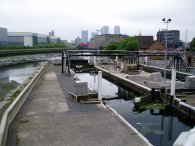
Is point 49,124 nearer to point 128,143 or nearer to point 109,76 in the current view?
point 128,143

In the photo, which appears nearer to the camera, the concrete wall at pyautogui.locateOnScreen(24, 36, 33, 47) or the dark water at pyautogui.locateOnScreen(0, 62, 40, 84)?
the dark water at pyautogui.locateOnScreen(0, 62, 40, 84)

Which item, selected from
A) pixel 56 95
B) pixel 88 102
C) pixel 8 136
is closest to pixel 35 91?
pixel 56 95

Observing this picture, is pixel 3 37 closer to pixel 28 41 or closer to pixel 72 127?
pixel 28 41

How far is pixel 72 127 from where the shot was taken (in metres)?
12.2

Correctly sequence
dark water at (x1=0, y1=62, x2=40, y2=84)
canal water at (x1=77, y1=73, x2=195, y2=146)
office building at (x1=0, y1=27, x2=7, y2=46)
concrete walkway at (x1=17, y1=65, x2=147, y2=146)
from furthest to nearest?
office building at (x1=0, y1=27, x2=7, y2=46)
dark water at (x1=0, y1=62, x2=40, y2=84)
canal water at (x1=77, y1=73, x2=195, y2=146)
concrete walkway at (x1=17, y1=65, x2=147, y2=146)

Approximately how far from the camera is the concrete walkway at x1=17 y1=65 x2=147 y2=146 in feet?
34.2

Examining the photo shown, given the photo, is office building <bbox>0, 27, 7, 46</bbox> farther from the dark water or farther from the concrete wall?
the dark water

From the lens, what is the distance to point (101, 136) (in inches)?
436

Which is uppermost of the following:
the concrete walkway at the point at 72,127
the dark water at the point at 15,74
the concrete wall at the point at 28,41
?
the concrete wall at the point at 28,41

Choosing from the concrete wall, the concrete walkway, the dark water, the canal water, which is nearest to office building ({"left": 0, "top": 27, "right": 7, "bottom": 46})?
the concrete wall

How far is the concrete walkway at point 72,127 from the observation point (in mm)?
10438

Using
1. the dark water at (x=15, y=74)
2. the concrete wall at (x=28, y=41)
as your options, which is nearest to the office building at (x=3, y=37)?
the concrete wall at (x=28, y=41)

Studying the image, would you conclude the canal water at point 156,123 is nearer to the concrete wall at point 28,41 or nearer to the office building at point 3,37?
the office building at point 3,37

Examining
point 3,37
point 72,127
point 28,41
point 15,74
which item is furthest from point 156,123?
point 28,41
